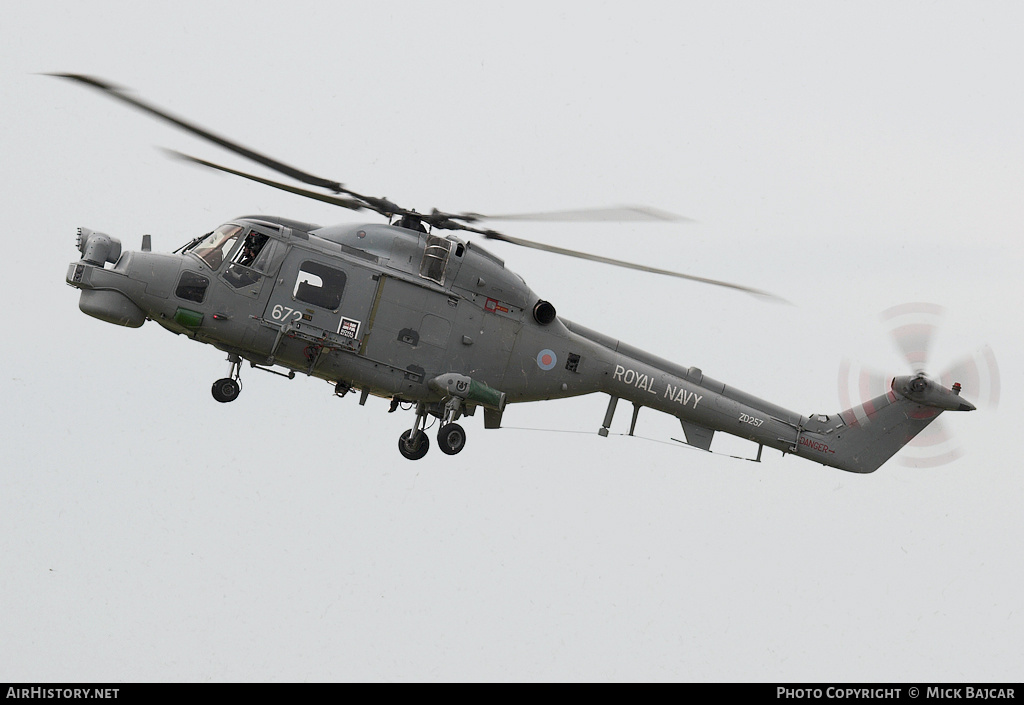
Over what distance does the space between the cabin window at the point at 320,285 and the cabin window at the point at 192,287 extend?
4.21 feet

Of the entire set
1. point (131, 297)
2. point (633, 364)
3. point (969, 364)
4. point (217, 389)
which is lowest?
point (217, 389)

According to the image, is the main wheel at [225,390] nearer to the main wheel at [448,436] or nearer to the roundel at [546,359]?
the main wheel at [448,436]

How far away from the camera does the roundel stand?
687 inches

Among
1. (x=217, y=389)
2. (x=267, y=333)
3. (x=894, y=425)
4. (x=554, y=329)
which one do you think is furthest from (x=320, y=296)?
(x=894, y=425)

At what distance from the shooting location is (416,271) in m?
16.6

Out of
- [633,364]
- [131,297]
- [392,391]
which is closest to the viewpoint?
[131,297]

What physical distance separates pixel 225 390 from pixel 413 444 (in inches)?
123

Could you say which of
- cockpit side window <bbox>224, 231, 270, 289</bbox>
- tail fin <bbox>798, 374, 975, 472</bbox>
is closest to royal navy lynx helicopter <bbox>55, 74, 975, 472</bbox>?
cockpit side window <bbox>224, 231, 270, 289</bbox>

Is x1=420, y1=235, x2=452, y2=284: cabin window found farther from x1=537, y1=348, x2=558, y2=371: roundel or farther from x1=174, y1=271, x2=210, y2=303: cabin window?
x1=174, y1=271, x2=210, y2=303: cabin window

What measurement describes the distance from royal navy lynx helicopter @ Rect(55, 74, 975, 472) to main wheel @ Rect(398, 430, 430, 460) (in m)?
0.02

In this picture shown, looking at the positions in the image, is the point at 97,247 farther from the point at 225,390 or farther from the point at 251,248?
the point at 225,390

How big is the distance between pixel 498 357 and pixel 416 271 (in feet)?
6.22

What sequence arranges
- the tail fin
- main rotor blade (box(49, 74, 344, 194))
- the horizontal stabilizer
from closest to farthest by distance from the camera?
main rotor blade (box(49, 74, 344, 194)) < the horizontal stabilizer < the tail fin

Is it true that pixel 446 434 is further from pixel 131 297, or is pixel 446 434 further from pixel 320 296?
pixel 131 297
